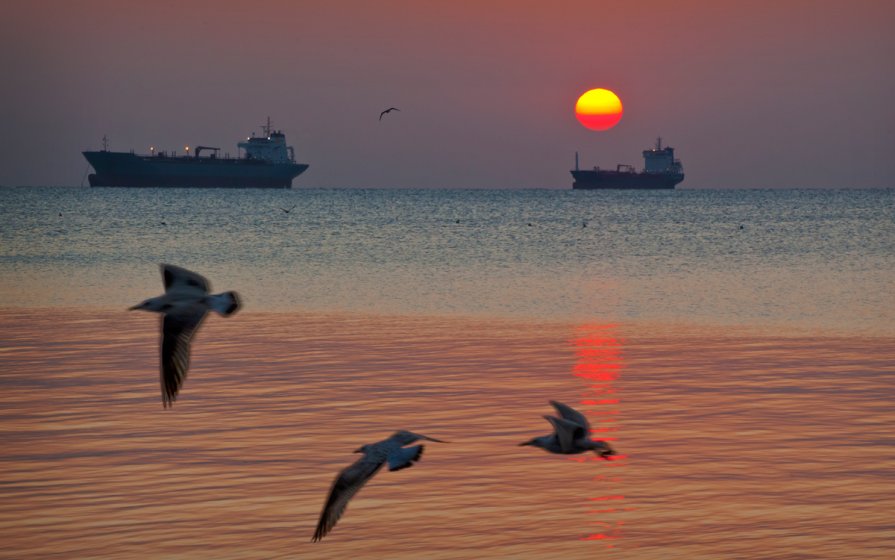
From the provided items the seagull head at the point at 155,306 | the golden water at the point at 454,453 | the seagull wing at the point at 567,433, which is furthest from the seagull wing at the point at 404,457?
the golden water at the point at 454,453

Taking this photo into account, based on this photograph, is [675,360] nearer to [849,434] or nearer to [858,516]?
[849,434]

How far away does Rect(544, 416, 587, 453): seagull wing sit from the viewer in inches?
330

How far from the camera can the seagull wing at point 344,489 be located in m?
7.70

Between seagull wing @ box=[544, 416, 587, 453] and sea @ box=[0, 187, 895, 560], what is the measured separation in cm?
162

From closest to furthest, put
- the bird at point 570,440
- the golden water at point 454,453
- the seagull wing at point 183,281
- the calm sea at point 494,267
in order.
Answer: the bird at point 570,440 < the seagull wing at point 183,281 < the golden water at point 454,453 < the calm sea at point 494,267

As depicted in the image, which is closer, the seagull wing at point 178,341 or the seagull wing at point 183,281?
the seagull wing at point 178,341

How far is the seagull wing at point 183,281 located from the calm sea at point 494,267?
18153mm

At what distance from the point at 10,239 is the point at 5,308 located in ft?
128

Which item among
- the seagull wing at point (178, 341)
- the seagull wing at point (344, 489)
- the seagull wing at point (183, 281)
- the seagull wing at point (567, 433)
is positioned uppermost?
the seagull wing at point (183, 281)

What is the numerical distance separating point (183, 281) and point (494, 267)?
36578 mm

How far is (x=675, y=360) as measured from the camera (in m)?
19.7

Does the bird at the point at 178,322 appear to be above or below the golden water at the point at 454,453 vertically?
above

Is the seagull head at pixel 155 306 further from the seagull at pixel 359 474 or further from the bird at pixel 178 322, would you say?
the seagull at pixel 359 474

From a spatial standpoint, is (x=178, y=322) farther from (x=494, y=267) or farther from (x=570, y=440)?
(x=494, y=267)
